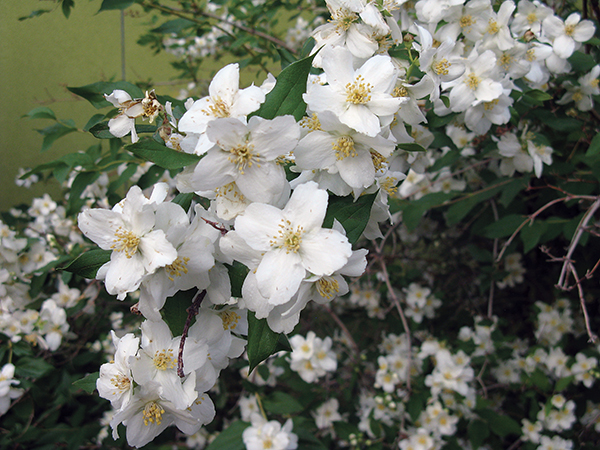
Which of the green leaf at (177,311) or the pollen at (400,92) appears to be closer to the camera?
the green leaf at (177,311)

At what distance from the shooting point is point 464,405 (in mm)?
1880

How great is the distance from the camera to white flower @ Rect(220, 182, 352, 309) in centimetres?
65

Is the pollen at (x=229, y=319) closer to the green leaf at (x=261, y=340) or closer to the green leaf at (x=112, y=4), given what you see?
the green leaf at (x=261, y=340)

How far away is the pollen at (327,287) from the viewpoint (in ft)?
2.31

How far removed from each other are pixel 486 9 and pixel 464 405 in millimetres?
1564

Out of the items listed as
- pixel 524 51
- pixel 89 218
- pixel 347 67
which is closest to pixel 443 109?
pixel 524 51

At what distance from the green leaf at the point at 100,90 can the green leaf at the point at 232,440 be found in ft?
4.05

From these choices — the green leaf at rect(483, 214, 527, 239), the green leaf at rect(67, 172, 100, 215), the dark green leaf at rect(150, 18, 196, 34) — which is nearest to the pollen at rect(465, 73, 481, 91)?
the green leaf at rect(483, 214, 527, 239)

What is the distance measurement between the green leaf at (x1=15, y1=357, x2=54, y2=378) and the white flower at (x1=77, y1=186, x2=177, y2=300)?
1.30 metres

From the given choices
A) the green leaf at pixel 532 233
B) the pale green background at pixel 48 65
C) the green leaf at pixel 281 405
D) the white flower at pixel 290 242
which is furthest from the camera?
the green leaf at pixel 281 405

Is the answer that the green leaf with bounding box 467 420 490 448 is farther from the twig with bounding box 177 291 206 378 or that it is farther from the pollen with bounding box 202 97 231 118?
the pollen with bounding box 202 97 231 118

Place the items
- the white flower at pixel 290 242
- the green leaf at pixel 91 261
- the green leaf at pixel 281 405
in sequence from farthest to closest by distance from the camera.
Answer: the green leaf at pixel 281 405, the green leaf at pixel 91 261, the white flower at pixel 290 242

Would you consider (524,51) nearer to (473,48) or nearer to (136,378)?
(473,48)

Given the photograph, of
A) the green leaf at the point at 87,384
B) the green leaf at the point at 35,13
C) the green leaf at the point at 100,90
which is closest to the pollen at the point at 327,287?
the green leaf at the point at 87,384
